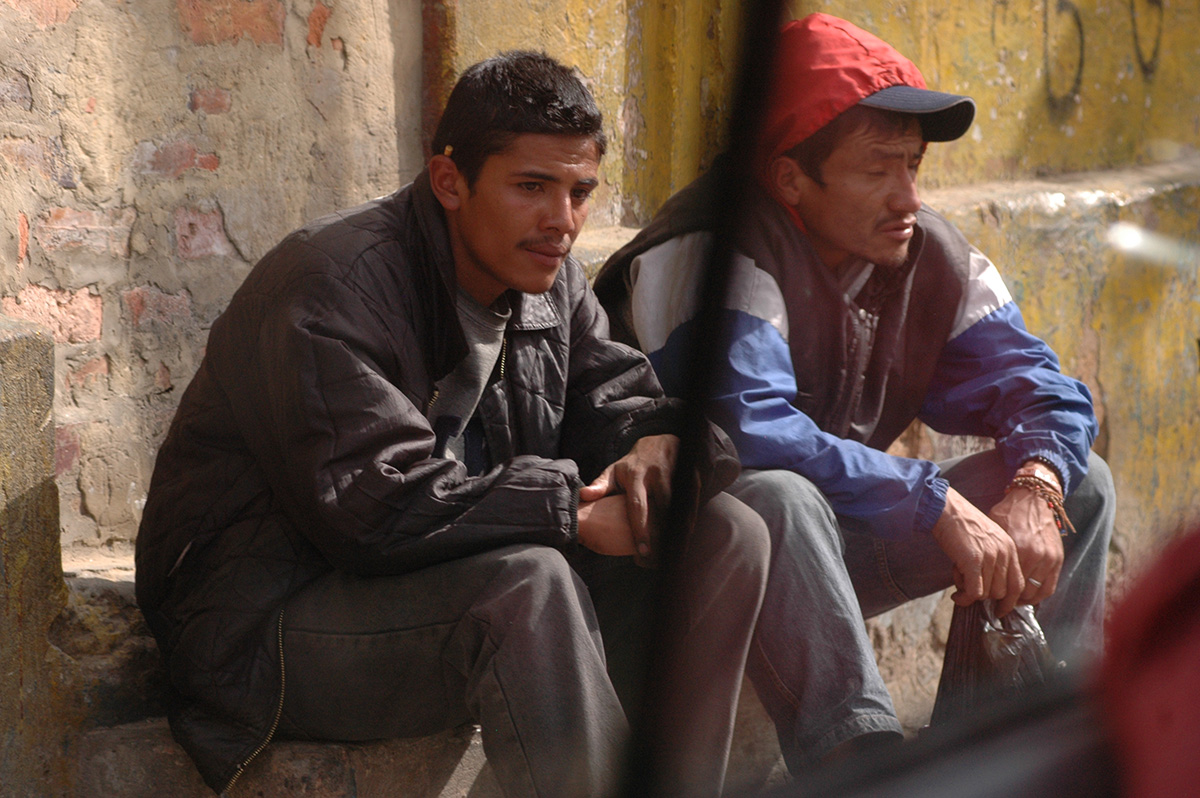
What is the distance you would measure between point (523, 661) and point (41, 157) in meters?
1.23

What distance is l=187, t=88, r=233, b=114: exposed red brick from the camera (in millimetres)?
2258

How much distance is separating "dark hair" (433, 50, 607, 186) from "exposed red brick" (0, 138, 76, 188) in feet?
2.31

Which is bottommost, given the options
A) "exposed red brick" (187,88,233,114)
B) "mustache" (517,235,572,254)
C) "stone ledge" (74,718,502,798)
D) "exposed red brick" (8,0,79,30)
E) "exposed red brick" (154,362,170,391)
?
"stone ledge" (74,718,502,798)

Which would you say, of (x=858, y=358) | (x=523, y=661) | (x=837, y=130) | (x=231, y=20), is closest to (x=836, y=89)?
(x=837, y=130)

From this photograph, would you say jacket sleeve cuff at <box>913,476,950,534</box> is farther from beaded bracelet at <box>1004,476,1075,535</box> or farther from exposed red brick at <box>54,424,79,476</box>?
exposed red brick at <box>54,424,79,476</box>

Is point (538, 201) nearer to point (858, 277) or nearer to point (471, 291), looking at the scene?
point (471, 291)

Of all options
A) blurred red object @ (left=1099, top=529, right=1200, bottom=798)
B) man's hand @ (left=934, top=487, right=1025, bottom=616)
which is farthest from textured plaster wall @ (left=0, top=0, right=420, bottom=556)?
blurred red object @ (left=1099, top=529, right=1200, bottom=798)

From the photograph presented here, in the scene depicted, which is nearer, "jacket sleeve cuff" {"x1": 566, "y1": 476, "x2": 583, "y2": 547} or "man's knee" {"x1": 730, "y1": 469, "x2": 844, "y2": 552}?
"jacket sleeve cuff" {"x1": 566, "y1": 476, "x2": 583, "y2": 547}

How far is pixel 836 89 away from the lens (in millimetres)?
2262

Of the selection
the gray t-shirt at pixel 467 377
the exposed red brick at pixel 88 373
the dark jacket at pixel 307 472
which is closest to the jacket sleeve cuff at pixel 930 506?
the dark jacket at pixel 307 472

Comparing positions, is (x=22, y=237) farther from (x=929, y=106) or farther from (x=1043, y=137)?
(x=1043, y=137)

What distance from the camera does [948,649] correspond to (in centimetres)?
200

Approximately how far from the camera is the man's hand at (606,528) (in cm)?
182

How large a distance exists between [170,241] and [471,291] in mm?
659
